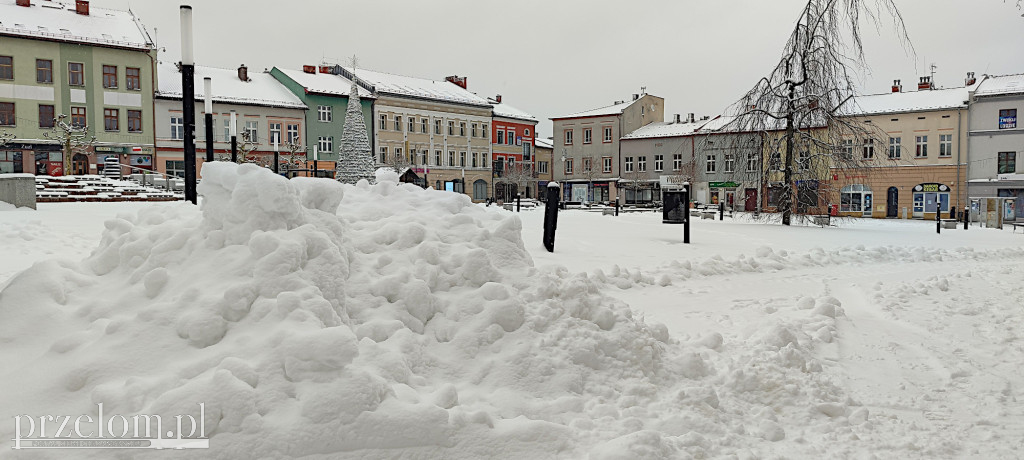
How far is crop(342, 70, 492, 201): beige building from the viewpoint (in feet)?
174

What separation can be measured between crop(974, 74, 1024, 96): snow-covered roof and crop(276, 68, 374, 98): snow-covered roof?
4314 centimetres

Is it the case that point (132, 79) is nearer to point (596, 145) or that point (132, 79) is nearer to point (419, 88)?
point (419, 88)

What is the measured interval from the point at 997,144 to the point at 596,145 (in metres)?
30.7

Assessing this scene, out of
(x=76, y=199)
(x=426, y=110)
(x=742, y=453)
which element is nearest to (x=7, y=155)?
(x=76, y=199)

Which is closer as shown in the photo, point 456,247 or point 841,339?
point 456,247

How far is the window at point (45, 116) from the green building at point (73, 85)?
0.05m

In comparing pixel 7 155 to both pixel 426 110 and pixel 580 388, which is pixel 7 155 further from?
pixel 580 388

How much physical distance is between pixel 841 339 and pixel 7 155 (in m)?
44.0

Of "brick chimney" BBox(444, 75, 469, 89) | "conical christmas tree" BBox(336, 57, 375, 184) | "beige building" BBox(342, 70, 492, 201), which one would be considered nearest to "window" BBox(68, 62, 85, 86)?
"beige building" BBox(342, 70, 492, 201)

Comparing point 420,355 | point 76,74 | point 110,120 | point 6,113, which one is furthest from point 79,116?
point 420,355

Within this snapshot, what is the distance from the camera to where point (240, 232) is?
4.53 m

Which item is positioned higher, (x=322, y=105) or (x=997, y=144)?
(x=322, y=105)

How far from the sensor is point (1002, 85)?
144 ft

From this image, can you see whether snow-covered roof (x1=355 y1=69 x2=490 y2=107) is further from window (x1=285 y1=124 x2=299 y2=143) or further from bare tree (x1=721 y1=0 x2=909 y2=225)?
bare tree (x1=721 y1=0 x2=909 y2=225)
